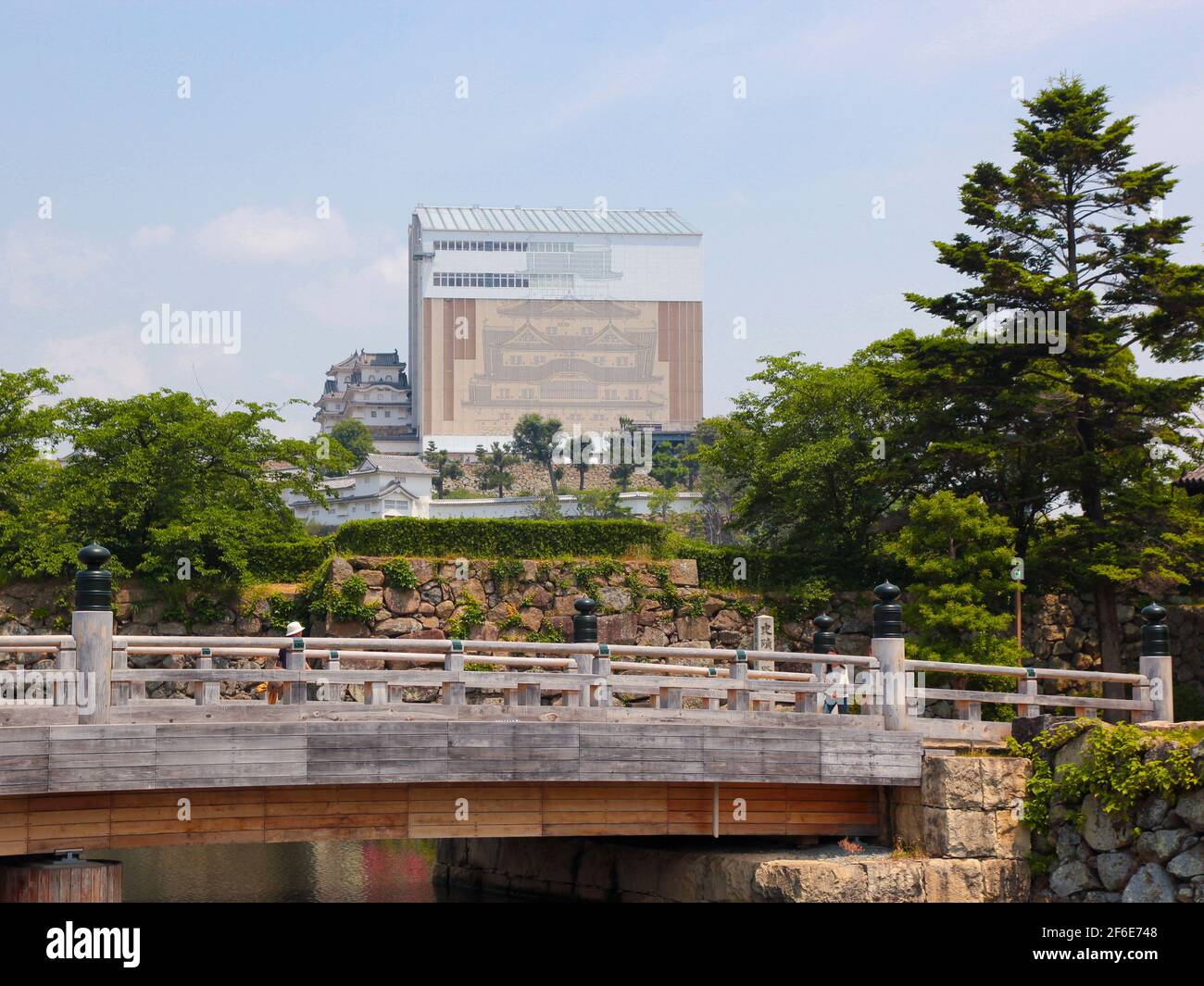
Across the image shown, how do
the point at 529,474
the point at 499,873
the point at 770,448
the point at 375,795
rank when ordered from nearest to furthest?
the point at 375,795 → the point at 499,873 → the point at 770,448 → the point at 529,474

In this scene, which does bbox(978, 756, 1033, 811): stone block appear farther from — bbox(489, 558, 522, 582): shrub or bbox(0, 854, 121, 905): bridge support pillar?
bbox(489, 558, 522, 582): shrub

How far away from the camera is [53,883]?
1479 centimetres

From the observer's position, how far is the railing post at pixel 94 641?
591 inches

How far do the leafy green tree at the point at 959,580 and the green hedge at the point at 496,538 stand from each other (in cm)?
760

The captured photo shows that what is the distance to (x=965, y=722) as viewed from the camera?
1995cm

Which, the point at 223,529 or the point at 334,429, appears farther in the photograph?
the point at 334,429

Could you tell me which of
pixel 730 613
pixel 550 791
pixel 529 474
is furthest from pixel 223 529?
pixel 529 474

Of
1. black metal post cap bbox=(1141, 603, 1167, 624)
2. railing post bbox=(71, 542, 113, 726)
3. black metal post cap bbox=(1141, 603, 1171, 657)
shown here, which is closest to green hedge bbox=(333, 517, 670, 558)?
black metal post cap bbox=(1141, 603, 1167, 624)

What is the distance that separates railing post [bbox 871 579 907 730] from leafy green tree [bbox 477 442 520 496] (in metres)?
88.9

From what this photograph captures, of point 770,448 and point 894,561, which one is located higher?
point 770,448

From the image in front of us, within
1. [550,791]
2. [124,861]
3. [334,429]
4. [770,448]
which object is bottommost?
[124,861]
